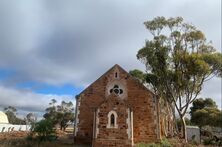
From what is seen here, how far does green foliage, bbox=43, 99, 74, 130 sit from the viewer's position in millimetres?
76650

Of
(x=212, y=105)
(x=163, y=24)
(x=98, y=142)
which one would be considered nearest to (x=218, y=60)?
(x=163, y=24)

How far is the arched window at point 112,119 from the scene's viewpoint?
23.1 metres

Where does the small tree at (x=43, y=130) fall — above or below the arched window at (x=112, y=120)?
below

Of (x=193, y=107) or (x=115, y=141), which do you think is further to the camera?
(x=193, y=107)

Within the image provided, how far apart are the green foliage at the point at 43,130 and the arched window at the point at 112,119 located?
565cm

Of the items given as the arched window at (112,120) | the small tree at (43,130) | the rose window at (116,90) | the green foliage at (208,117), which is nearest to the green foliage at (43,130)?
the small tree at (43,130)

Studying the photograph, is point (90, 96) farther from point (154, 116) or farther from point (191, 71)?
point (191, 71)

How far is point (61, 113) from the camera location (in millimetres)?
79000

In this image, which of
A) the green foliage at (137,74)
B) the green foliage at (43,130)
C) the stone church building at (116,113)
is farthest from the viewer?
the green foliage at (137,74)

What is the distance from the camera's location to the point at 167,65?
103 feet

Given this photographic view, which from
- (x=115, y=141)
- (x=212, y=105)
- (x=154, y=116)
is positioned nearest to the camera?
(x=115, y=141)

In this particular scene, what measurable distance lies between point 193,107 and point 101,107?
4549 cm

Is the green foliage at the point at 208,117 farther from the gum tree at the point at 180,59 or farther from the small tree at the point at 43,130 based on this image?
the small tree at the point at 43,130

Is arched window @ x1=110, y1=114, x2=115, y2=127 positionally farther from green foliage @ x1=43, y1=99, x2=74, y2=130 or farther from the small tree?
green foliage @ x1=43, y1=99, x2=74, y2=130
